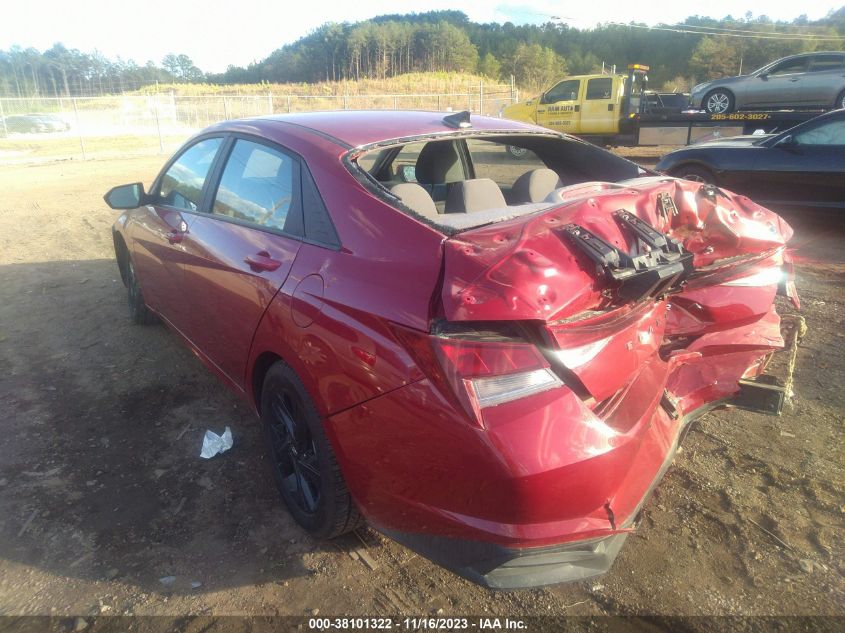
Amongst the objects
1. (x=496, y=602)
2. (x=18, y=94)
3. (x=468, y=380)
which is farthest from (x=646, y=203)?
(x=18, y=94)

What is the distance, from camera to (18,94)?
70.2m

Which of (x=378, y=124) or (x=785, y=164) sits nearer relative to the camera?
(x=378, y=124)

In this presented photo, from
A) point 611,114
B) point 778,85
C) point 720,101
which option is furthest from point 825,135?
point 611,114

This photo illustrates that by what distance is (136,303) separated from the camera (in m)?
5.01

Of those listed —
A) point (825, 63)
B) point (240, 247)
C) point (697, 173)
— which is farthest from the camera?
point (825, 63)

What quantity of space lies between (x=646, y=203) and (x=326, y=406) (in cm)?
144

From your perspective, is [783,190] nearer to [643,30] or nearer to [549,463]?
[549,463]

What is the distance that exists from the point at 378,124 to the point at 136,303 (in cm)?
301

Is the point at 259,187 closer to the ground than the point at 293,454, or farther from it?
farther from it

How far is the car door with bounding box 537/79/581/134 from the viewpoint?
17391 mm

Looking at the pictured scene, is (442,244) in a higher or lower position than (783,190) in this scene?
higher

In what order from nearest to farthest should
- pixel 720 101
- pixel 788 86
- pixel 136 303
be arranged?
pixel 136 303, pixel 788 86, pixel 720 101

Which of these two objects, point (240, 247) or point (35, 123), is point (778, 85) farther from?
point (35, 123)

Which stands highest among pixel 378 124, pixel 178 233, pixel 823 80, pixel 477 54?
pixel 477 54
